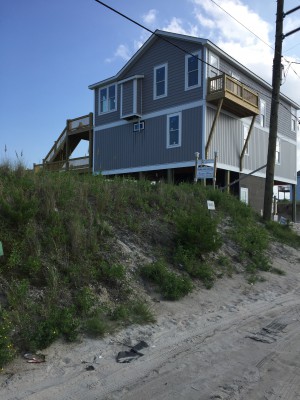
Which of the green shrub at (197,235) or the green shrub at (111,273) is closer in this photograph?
the green shrub at (111,273)

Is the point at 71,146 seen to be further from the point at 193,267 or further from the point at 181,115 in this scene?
the point at 193,267

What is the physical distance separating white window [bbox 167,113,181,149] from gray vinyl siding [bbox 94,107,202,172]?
8.4 inches

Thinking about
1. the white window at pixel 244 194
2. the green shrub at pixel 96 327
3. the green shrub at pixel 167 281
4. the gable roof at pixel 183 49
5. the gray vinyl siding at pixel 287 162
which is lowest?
the green shrub at pixel 96 327

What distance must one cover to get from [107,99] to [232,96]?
28.6 ft

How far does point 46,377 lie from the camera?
175 inches

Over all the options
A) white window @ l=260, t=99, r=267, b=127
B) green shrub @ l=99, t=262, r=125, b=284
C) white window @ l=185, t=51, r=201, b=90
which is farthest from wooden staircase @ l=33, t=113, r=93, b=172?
green shrub @ l=99, t=262, r=125, b=284

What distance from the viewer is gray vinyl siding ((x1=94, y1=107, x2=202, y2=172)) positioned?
815 inches

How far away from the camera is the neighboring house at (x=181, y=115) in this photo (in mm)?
20422

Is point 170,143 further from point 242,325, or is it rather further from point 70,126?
point 242,325

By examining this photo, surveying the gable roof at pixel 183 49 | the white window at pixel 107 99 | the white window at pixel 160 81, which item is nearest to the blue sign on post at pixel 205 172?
the gable roof at pixel 183 49

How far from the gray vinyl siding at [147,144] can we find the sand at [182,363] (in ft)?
46.0

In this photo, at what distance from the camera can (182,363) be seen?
496cm

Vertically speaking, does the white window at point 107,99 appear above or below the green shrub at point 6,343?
above

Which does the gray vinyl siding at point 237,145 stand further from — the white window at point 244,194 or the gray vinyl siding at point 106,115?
the gray vinyl siding at point 106,115
